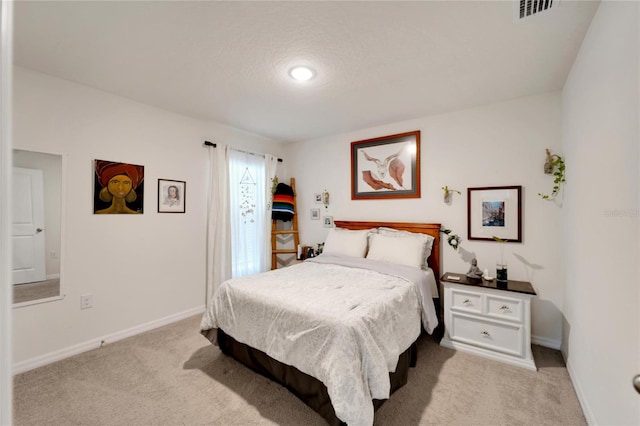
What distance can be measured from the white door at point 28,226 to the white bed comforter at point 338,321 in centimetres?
146

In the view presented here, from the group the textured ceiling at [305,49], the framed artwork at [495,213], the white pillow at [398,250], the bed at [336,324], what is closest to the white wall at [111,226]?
the textured ceiling at [305,49]

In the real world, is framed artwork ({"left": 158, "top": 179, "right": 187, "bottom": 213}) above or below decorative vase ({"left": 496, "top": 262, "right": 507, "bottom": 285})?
above

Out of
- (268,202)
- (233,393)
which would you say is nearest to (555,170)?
(233,393)

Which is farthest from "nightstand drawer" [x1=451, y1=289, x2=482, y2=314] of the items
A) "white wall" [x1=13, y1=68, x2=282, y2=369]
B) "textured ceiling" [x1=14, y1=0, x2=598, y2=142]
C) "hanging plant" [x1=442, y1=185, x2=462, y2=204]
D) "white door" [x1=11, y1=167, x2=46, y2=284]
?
"white door" [x1=11, y1=167, x2=46, y2=284]

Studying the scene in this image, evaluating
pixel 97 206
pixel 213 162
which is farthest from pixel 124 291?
pixel 213 162

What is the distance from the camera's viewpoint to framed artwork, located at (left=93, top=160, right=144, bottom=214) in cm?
263

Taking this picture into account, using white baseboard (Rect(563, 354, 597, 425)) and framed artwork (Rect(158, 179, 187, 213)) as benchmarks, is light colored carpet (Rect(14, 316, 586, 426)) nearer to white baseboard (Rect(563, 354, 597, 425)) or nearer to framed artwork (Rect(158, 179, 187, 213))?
white baseboard (Rect(563, 354, 597, 425))

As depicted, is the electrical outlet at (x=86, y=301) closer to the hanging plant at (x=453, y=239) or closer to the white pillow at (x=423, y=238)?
the white pillow at (x=423, y=238)

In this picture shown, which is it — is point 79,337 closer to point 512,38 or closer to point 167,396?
point 167,396

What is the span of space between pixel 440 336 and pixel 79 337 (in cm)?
344

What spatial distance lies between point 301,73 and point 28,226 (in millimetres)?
2549

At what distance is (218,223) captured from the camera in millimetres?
3572

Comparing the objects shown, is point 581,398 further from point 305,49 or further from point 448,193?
point 305,49

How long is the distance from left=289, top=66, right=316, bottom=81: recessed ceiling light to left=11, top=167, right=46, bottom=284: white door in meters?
2.27
